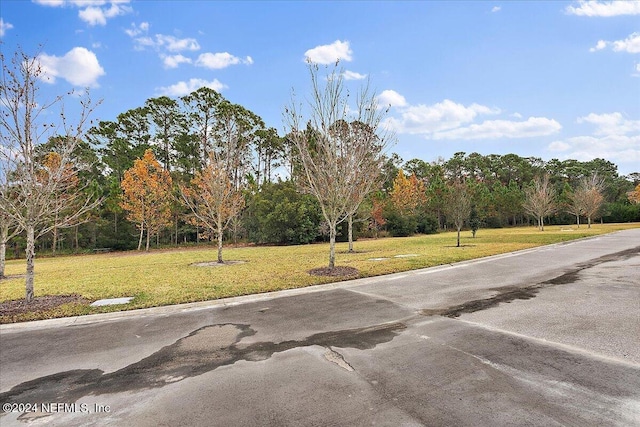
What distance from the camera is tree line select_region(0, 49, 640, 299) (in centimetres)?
725

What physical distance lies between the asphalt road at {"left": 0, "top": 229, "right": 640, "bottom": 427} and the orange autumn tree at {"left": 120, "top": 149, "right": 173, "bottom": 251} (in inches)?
910

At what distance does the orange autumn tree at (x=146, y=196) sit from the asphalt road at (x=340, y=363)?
75.8 feet

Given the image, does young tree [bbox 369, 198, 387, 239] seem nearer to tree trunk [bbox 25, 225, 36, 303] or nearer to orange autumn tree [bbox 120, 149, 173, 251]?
orange autumn tree [bbox 120, 149, 173, 251]

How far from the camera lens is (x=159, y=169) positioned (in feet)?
91.0

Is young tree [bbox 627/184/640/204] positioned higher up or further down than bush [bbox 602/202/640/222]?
higher up

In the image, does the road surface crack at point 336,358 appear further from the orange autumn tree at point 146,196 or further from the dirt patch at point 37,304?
the orange autumn tree at point 146,196

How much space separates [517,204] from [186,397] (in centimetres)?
5407

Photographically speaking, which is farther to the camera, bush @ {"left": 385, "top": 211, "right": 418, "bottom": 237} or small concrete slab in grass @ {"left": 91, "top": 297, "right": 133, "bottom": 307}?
bush @ {"left": 385, "top": 211, "right": 418, "bottom": 237}

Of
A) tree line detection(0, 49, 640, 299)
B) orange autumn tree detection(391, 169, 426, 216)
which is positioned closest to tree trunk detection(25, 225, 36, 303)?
tree line detection(0, 49, 640, 299)

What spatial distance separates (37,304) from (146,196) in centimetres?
2198

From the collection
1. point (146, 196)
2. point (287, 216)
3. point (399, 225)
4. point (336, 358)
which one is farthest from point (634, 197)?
point (146, 196)

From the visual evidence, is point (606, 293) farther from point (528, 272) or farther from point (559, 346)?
point (559, 346)

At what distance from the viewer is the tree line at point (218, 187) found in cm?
725

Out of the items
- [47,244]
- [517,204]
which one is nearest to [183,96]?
[47,244]
